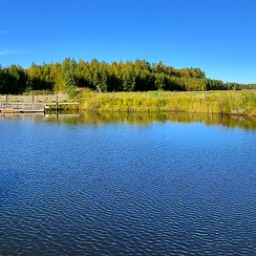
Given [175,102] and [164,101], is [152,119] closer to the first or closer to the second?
[175,102]

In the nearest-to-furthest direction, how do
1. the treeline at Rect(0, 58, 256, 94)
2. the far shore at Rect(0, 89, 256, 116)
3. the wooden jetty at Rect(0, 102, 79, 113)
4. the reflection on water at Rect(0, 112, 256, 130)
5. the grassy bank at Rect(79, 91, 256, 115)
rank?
the reflection on water at Rect(0, 112, 256, 130)
the grassy bank at Rect(79, 91, 256, 115)
the far shore at Rect(0, 89, 256, 116)
the wooden jetty at Rect(0, 102, 79, 113)
the treeline at Rect(0, 58, 256, 94)

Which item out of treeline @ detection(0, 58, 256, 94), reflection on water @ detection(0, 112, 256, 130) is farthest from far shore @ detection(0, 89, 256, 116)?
treeline @ detection(0, 58, 256, 94)

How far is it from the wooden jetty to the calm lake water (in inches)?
950

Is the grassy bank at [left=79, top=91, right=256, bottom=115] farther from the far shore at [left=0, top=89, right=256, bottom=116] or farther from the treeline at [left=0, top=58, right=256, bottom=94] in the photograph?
the treeline at [left=0, top=58, right=256, bottom=94]

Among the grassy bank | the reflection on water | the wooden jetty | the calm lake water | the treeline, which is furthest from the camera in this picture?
the treeline

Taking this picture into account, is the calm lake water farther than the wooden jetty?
No

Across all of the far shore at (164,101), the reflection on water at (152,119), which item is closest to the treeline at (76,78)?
the far shore at (164,101)

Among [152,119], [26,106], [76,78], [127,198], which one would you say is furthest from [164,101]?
[127,198]

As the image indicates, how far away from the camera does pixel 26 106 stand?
145ft

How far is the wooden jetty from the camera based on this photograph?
142 ft

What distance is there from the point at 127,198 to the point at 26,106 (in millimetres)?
36068

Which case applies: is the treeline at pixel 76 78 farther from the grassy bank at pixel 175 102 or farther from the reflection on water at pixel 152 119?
the reflection on water at pixel 152 119

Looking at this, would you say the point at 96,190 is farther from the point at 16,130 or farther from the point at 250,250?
the point at 16,130

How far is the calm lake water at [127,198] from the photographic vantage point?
7668 mm
